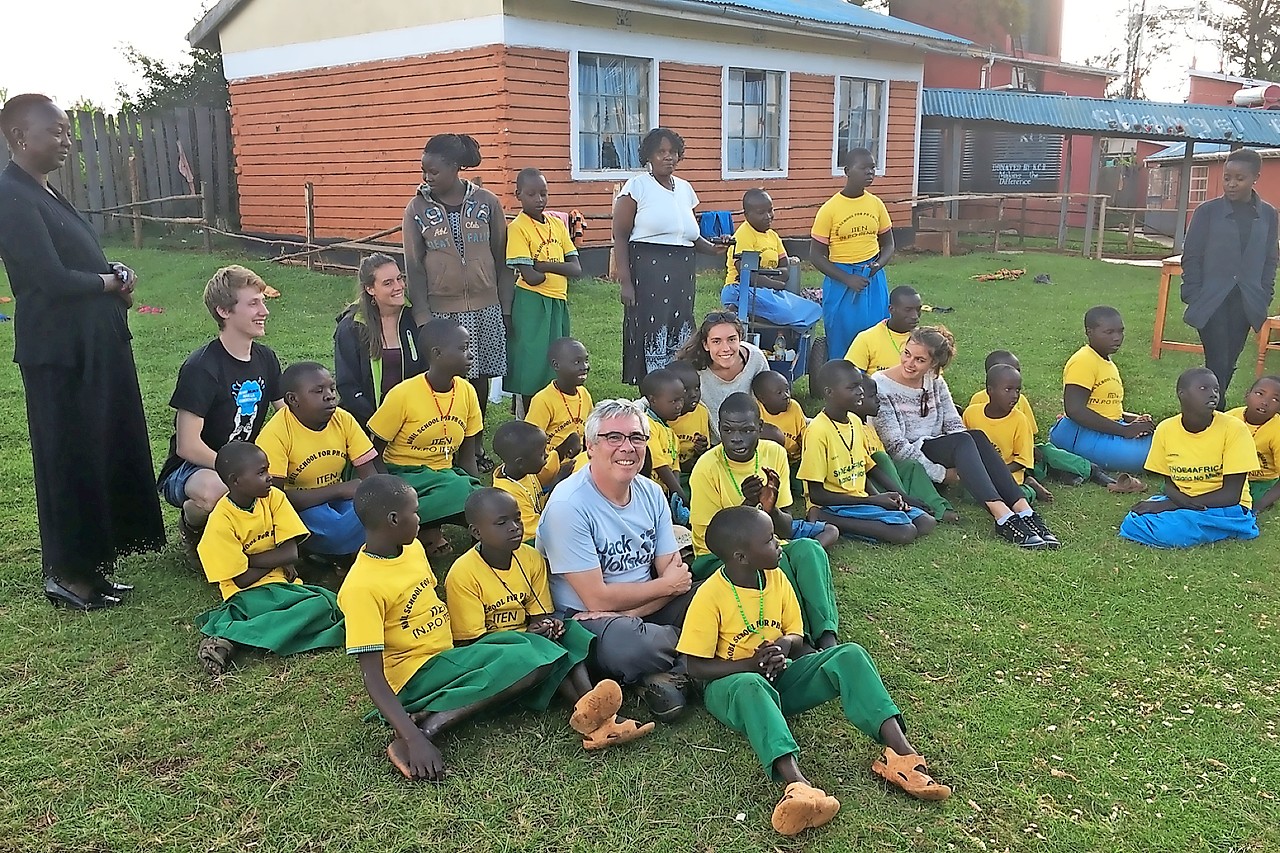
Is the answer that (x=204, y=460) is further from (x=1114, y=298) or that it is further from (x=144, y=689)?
(x=1114, y=298)

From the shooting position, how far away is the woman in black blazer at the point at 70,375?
3.58 m

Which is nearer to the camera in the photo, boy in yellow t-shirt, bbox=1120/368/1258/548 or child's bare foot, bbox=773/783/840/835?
child's bare foot, bbox=773/783/840/835

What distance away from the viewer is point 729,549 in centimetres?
304

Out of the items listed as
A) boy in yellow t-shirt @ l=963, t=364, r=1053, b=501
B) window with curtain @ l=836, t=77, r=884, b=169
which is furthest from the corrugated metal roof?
boy in yellow t-shirt @ l=963, t=364, r=1053, b=501

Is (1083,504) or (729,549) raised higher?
(729,549)

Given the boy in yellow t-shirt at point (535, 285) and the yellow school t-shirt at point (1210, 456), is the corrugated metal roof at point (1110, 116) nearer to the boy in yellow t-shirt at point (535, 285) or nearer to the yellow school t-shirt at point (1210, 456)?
the boy in yellow t-shirt at point (535, 285)

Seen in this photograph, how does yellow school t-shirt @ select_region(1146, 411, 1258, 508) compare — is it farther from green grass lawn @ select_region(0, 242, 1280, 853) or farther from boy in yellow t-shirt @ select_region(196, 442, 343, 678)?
boy in yellow t-shirt @ select_region(196, 442, 343, 678)

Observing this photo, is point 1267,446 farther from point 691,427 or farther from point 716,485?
point 716,485

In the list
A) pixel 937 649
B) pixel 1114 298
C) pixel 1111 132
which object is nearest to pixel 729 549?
pixel 937 649

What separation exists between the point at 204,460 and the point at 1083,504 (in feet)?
14.1

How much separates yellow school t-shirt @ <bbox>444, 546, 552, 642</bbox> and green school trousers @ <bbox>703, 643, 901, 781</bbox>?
0.73m

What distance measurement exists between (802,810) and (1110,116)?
1877 centimetres

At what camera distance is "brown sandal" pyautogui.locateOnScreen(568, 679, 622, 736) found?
9.71ft

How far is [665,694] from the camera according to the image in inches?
125
